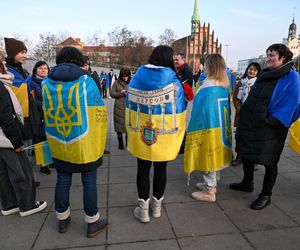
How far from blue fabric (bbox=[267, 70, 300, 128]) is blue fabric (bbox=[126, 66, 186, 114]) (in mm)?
1138

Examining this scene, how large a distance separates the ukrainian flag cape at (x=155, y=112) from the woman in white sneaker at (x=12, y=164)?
1267mm

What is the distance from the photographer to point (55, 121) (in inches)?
105

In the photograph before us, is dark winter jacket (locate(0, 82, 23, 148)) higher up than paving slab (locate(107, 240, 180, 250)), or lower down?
higher up

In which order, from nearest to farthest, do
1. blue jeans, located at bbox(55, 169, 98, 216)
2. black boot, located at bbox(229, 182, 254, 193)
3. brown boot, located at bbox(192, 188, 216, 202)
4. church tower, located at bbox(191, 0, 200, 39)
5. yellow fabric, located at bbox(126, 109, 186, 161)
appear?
blue jeans, located at bbox(55, 169, 98, 216) → yellow fabric, located at bbox(126, 109, 186, 161) → brown boot, located at bbox(192, 188, 216, 202) → black boot, located at bbox(229, 182, 254, 193) → church tower, located at bbox(191, 0, 200, 39)

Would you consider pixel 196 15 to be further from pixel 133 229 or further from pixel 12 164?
pixel 133 229

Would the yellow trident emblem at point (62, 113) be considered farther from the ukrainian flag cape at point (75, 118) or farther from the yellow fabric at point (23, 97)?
the yellow fabric at point (23, 97)

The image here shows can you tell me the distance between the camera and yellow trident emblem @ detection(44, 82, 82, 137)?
2551mm

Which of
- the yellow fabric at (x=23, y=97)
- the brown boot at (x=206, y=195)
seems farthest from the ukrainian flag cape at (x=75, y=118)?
the brown boot at (x=206, y=195)

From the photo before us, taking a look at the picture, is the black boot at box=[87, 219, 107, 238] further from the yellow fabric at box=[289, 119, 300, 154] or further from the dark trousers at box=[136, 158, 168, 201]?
the yellow fabric at box=[289, 119, 300, 154]

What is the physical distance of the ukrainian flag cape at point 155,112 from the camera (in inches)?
110

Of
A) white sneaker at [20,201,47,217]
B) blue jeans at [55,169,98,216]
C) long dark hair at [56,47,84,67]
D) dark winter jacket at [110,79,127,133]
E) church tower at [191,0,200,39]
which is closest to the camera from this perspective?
long dark hair at [56,47,84,67]

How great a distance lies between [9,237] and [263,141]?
3010mm

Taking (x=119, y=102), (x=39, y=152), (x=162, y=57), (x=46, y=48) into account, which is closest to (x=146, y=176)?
(x=162, y=57)

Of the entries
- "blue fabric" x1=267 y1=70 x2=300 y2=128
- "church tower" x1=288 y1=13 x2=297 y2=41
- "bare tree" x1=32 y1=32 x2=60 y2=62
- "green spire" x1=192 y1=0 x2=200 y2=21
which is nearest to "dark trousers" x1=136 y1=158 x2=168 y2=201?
"blue fabric" x1=267 y1=70 x2=300 y2=128
